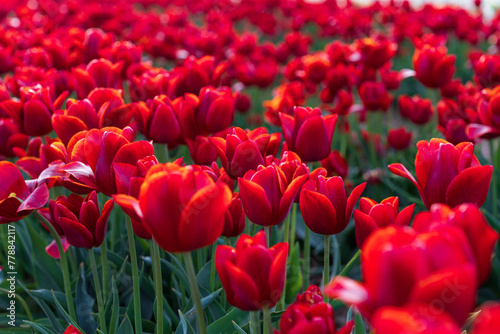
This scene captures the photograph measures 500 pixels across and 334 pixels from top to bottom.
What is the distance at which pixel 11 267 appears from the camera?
1.67 m

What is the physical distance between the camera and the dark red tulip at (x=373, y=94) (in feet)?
8.20

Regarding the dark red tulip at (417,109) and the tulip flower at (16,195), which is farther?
the dark red tulip at (417,109)

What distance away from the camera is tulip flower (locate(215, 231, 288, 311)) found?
71 centimetres

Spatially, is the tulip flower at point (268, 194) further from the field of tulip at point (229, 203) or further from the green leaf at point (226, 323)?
the green leaf at point (226, 323)

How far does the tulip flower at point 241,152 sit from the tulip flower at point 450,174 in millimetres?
274

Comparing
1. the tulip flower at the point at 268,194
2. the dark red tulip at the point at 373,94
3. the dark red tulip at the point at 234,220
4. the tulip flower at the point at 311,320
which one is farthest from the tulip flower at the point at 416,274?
the dark red tulip at the point at 373,94

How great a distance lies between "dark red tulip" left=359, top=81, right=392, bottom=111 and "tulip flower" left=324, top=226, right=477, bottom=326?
2.07 meters

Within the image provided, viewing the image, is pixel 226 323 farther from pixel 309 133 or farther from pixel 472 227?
pixel 472 227

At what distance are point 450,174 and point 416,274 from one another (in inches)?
17.5


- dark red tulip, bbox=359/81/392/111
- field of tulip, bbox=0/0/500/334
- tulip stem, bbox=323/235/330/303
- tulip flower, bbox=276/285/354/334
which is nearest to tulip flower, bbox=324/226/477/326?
field of tulip, bbox=0/0/500/334

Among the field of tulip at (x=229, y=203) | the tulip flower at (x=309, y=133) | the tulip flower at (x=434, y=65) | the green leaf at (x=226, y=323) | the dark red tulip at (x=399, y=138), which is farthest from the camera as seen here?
the dark red tulip at (x=399, y=138)

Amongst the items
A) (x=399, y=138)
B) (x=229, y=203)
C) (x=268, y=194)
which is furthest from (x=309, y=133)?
(x=399, y=138)

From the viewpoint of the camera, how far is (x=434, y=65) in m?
2.24

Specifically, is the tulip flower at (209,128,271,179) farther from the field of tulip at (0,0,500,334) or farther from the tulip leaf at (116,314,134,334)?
the tulip leaf at (116,314,134,334)
